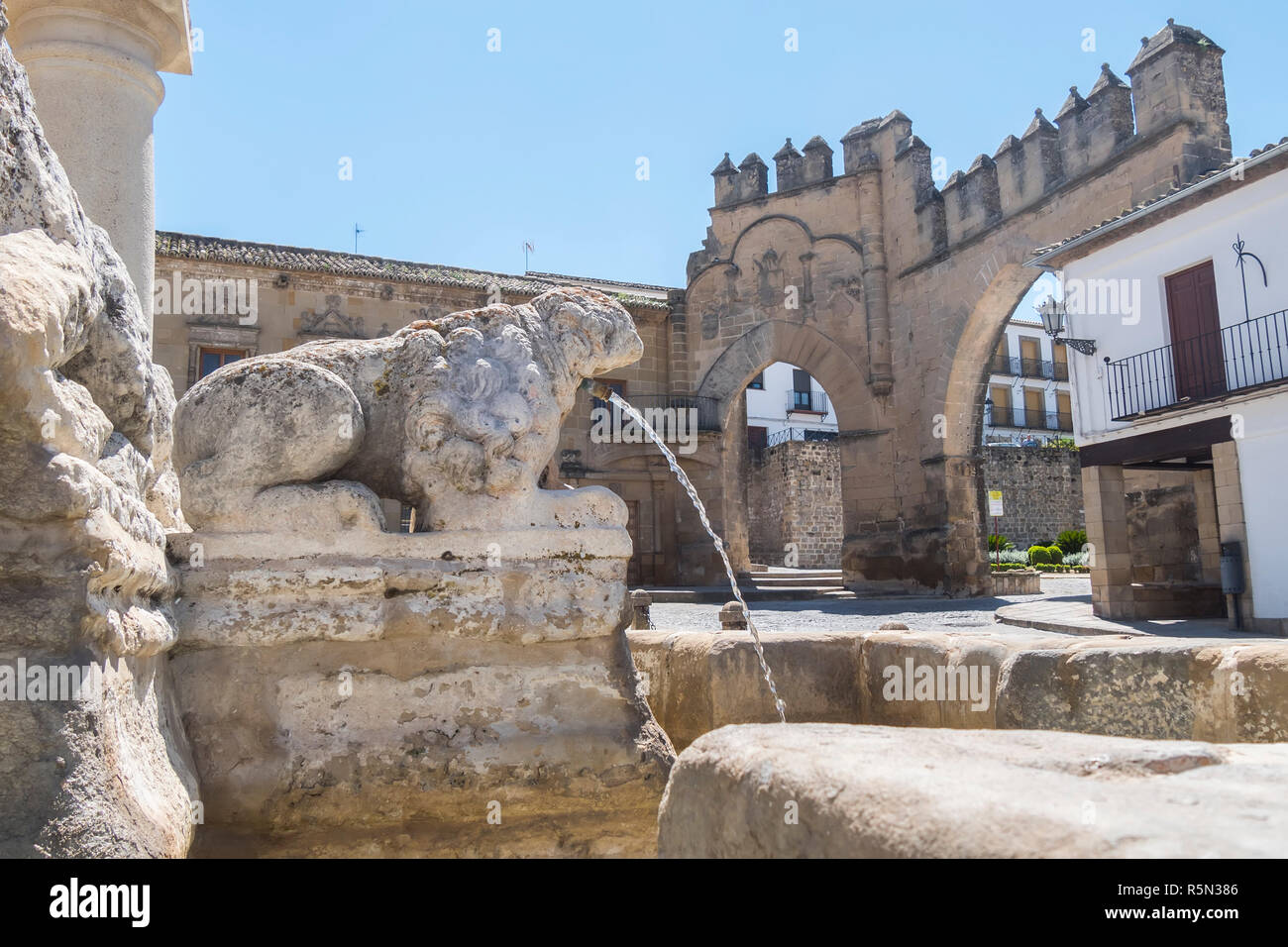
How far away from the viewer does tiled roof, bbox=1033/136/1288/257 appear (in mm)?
10414

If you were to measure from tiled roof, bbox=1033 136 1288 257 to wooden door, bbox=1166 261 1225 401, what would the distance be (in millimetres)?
909

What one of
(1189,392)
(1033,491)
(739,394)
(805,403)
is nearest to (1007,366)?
(805,403)

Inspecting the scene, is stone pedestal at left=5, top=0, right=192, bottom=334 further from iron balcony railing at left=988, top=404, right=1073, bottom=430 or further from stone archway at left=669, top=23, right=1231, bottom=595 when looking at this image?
iron balcony railing at left=988, top=404, right=1073, bottom=430

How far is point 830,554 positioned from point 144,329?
84.2 feet

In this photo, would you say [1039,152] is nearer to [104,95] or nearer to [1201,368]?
[1201,368]

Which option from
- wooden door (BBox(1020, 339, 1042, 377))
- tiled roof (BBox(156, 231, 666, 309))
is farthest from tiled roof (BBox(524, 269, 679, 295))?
wooden door (BBox(1020, 339, 1042, 377))

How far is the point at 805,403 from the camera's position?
120ft

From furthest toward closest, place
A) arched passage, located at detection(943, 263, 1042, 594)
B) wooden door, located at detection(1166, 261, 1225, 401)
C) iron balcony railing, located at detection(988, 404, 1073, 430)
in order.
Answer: iron balcony railing, located at detection(988, 404, 1073, 430), arched passage, located at detection(943, 263, 1042, 594), wooden door, located at detection(1166, 261, 1225, 401)

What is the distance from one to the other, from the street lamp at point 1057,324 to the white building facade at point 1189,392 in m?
0.13

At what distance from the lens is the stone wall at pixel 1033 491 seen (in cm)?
Result: 2762

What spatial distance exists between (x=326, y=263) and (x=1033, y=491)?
19966 mm

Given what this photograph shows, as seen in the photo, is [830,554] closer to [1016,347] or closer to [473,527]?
[1016,347]

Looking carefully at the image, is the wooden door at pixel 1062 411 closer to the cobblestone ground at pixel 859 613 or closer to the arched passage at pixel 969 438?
the cobblestone ground at pixel 859 613

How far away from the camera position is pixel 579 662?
3.08m
